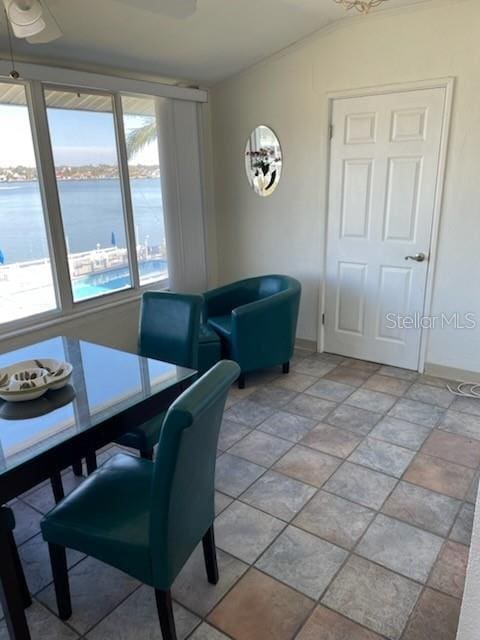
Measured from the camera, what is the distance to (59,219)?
3244 mm

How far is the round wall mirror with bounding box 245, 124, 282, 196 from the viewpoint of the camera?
13.1 ft

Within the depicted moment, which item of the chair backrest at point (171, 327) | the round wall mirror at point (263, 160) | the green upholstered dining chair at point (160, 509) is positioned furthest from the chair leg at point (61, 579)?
the round wall mirror at point (263, 160)

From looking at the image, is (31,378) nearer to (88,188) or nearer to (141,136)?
(88,188)

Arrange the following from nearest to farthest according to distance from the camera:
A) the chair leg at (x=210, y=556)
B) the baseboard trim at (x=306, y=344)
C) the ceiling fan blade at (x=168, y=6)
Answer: the chair leg at (x=210, y=556) < the ceiling fan blade at (x=168, y=6) < the baseboard trim at (x=306, y=344)

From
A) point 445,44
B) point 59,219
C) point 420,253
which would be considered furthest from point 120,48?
point 420,253

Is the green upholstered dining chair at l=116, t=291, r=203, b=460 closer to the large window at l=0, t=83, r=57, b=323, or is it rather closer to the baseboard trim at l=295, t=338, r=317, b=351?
the large window at l=0, t=83, r=57, b=323

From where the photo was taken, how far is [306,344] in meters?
4.27

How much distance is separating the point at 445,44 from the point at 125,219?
2.54 m

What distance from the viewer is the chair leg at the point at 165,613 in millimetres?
1478

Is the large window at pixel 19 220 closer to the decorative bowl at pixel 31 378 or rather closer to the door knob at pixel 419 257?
the decorative bowl at pixel 31 378

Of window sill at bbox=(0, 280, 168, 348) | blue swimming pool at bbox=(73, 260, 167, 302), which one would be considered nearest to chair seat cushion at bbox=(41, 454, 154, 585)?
window sill at bbox=(0, 280, 168, 348)

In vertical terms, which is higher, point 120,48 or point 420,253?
point 120,48

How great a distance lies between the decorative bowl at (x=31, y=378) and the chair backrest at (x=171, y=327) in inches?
26.3

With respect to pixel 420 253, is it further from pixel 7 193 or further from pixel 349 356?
pixel 7 193
